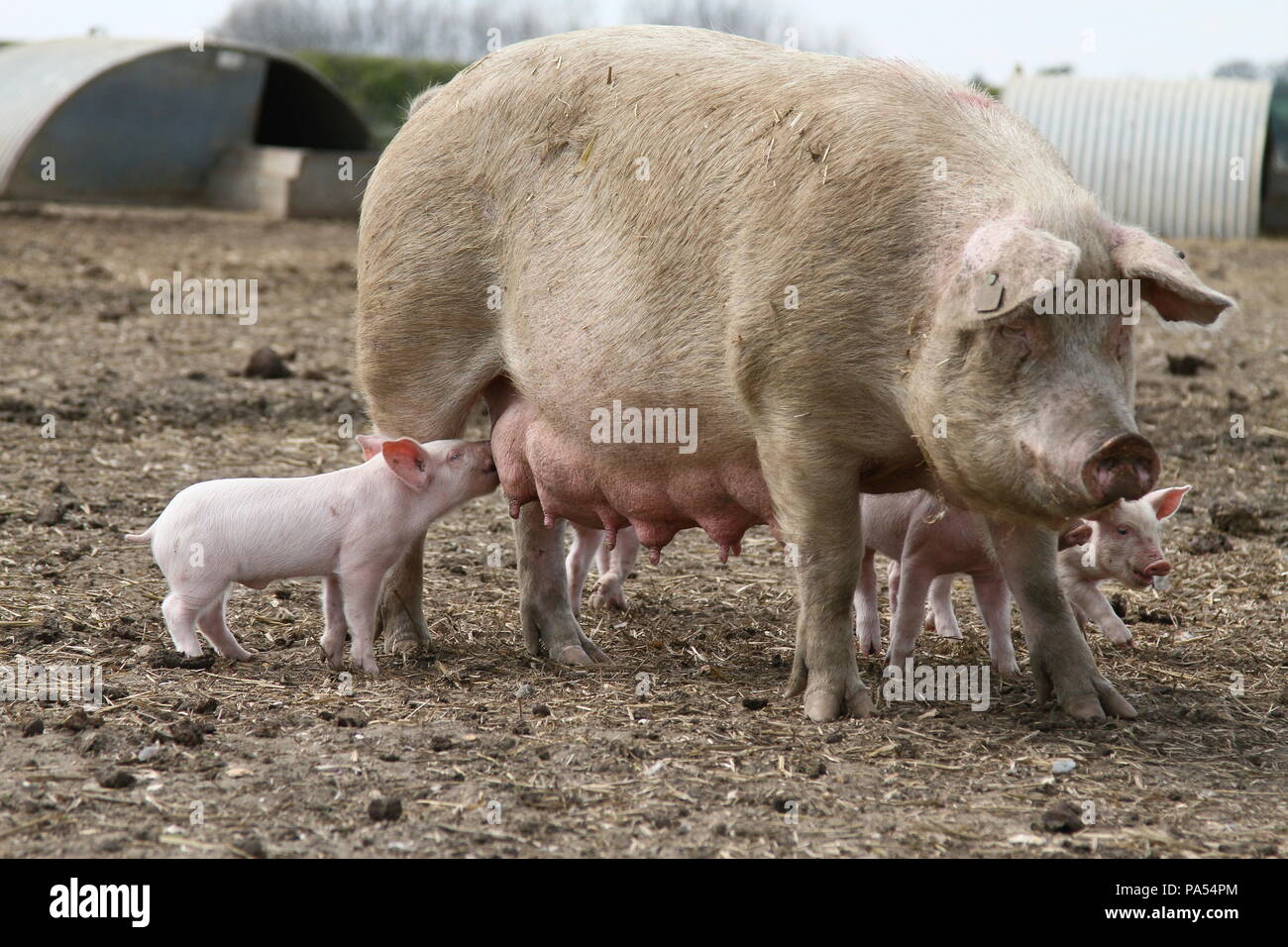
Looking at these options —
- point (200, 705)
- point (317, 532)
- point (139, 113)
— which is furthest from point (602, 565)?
point (139, 113)

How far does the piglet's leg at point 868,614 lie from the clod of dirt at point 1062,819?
1.57 meters

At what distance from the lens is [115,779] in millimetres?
3311

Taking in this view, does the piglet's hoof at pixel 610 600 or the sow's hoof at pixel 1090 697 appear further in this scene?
the piglet's hoof at pixel 610 600

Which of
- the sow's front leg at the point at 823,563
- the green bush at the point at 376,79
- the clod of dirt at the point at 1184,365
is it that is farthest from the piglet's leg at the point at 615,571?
the green bush at the point at 376,79

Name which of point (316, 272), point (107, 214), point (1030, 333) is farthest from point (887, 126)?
point (107, 214)

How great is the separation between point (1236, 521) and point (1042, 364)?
3.10m

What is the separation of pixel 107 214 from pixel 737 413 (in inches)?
561

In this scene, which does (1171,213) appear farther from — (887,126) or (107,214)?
(887,126)

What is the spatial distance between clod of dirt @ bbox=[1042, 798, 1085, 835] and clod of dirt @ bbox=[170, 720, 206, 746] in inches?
75.2

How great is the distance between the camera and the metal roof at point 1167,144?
685 inches

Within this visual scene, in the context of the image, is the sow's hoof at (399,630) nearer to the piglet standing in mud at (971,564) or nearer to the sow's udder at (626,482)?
the sow's udder at (626,482)

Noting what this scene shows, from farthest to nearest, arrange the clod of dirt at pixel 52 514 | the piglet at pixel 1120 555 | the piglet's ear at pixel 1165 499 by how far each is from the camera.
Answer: the clod of dirt at pixel 52 514 < the piglet's ear at pixel 1165 499 < the piglet at pixel 1120 555

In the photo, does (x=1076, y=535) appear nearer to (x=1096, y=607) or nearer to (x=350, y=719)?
(x=1096, y=607)

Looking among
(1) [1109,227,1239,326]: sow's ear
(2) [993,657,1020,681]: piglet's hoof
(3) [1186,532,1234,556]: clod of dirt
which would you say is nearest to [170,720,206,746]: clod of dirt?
(2) [993,657,1020,681]: piglet's hoof
